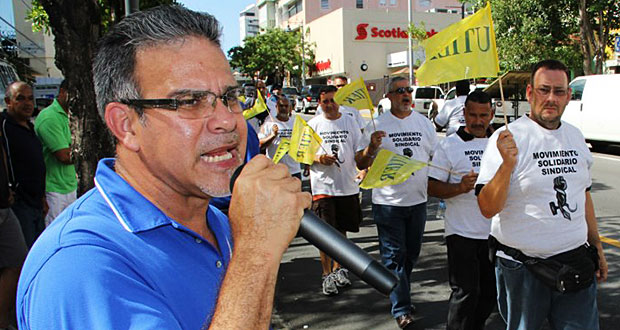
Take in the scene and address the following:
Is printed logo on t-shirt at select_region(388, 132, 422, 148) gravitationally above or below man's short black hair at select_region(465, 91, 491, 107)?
below

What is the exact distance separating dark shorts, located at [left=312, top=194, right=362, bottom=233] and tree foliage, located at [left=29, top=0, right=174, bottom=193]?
7.12 ft

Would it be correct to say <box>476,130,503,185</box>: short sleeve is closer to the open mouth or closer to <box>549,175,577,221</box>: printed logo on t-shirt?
<box>549,175,577,221</box>: printed logo on t-shirt

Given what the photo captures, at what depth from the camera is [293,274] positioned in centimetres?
558

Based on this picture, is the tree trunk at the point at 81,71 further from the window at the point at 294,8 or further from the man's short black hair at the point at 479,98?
the window at the point at 294,8

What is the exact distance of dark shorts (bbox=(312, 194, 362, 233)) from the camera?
5.30m

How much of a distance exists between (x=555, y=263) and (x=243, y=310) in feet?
7.70

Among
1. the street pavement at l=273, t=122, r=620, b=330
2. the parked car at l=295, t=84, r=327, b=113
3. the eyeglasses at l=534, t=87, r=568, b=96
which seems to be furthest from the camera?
the parked car at l=295, t=84, r=327, b=113

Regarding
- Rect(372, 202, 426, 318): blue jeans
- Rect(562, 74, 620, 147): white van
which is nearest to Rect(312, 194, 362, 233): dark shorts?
Rect(372, 202, 426, 318): blue jeans

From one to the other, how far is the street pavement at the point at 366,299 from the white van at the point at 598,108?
7612 millimetres

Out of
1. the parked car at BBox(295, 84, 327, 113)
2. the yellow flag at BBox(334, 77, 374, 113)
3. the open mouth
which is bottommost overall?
the open mouth

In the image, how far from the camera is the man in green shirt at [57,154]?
4941 millimetres

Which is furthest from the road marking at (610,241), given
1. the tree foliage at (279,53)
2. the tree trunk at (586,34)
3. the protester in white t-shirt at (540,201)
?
the tree foliage at (279,53)

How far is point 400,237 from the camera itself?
441 centimetres

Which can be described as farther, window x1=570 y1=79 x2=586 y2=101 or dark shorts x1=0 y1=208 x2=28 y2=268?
window x1=570 y1=79 x2=586 y2=101
